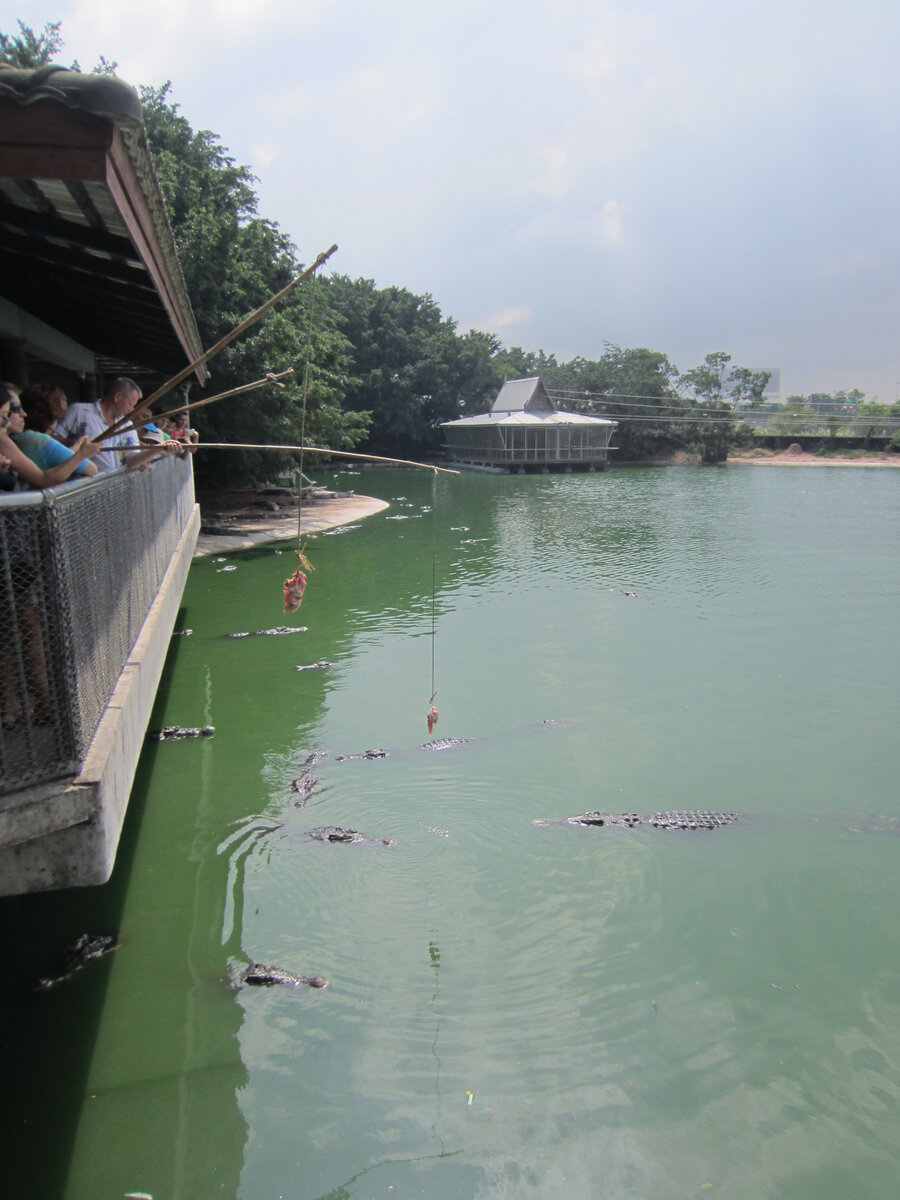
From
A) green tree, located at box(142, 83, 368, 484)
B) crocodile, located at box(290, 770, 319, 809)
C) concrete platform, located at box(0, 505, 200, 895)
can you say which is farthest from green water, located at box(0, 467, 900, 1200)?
green tree, located at box(142, 83, 368, 484)

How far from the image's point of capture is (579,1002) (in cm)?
441

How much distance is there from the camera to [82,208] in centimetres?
372

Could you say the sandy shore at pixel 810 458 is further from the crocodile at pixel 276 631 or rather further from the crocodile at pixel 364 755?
the crocodile at pixel 364 755

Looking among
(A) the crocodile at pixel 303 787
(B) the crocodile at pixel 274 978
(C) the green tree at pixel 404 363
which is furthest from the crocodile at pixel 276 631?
(C) the green tree at pixel 404 363

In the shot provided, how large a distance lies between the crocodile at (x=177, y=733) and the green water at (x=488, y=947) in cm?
12

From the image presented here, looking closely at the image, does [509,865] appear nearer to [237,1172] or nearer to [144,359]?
[237,1172]

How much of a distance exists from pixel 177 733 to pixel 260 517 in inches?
→ 557

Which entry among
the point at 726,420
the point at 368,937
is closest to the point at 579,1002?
the point at 368,937

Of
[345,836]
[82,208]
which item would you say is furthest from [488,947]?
[82,208]

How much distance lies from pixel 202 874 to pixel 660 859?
9.83ft

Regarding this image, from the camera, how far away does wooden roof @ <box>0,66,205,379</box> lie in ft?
8.79

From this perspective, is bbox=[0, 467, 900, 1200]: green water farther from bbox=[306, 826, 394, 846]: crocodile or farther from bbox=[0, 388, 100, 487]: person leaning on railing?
bbox=[0, 388, 100, 487]: person leaning on railing

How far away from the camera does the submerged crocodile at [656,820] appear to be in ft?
20.3

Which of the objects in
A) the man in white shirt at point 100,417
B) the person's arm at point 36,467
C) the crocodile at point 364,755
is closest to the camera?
the person's arm at point 36,467
